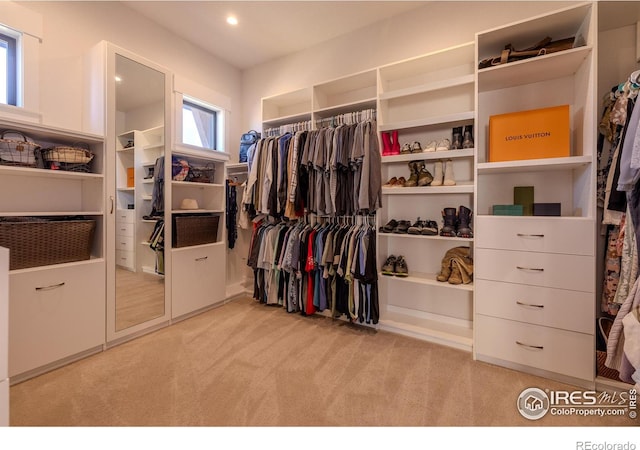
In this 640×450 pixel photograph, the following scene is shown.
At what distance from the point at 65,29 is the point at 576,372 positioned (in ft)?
13.8

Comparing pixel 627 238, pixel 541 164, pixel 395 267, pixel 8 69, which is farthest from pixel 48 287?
pixel 627 238

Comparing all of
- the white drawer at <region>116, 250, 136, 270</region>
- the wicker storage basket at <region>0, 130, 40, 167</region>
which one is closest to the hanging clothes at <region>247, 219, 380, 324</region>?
the white drawer at <region>116, 250, 136, 270</region>

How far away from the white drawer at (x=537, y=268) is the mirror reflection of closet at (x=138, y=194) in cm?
256

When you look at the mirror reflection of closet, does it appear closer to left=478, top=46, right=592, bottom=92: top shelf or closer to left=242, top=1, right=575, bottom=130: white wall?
left=242, top=1, right=575, bottom=130: white wall

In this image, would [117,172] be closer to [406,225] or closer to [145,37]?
[145,37]

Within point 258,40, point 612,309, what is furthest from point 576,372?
point 258,40

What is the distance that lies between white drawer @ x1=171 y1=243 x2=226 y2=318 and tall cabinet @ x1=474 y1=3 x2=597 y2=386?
2379 mm

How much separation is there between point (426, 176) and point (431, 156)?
0.57 feet

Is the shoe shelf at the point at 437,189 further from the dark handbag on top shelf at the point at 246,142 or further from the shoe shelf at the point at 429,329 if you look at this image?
the dark handbag on top shelf at the point at 246,142

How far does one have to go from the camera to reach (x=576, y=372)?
165 centimetres

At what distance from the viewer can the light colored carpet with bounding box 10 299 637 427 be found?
4.56 ft

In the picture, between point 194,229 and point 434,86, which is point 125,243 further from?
point 434,86

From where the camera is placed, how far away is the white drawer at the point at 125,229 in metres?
2.16

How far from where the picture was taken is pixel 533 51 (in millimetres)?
1818
